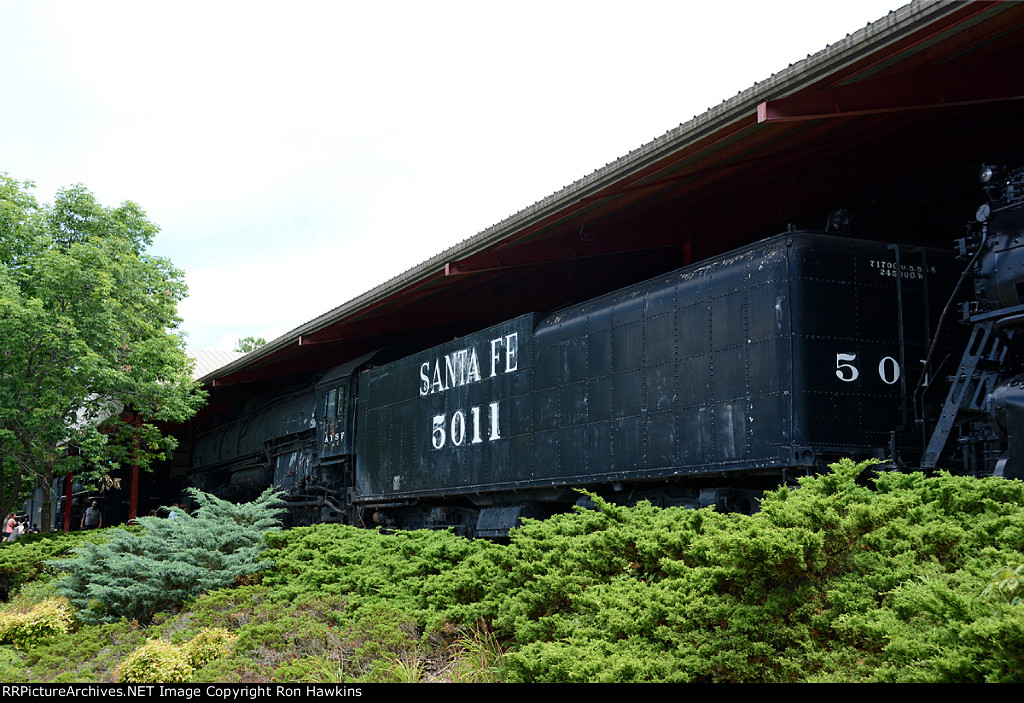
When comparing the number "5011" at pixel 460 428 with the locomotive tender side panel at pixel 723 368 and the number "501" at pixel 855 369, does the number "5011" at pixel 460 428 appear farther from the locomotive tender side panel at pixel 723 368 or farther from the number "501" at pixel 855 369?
the number "501" at pixel 855 369

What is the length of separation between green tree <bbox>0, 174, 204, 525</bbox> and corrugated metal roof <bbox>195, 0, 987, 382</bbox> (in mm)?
7908

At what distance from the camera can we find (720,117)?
10.8 metres

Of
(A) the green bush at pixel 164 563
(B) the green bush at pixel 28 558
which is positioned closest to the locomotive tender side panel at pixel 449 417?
(A) the green bush at pixel 164 563

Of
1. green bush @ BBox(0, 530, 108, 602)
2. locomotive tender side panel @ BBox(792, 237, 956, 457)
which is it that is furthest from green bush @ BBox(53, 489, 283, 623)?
locomotive tender side panel @ BBox(792, 237, 956, 457)

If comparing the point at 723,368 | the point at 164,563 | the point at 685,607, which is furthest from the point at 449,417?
the point at 685,607

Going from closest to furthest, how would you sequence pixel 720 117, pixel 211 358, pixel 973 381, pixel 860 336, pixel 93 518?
pixel 973 381
pixel 860 336
pixel 720 117
pixel 93 518
pixel 211 358

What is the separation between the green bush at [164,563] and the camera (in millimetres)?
11195

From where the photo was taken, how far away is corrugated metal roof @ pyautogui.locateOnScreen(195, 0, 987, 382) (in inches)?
338

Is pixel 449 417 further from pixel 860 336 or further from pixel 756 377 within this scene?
pixel 860 336

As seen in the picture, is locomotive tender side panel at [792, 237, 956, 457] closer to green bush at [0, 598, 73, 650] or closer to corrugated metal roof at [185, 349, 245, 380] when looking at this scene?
green bush at [0, 598, 73, 650]

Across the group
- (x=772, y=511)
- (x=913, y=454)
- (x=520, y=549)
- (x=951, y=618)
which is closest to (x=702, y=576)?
(x=772, y=511)

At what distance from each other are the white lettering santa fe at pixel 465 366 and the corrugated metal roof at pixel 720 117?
1705mm

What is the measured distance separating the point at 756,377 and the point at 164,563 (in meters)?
7.46
